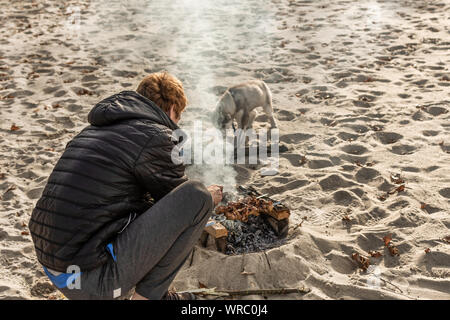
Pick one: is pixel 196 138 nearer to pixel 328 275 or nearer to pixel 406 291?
pixel 328 275

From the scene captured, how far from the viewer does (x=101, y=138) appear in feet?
7.34

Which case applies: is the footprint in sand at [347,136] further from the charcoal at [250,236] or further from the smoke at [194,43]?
the charcoal at [250,236]

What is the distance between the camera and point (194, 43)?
8969 millimetres

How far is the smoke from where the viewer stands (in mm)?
6266

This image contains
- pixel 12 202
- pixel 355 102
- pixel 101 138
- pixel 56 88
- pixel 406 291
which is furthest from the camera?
pixel 56 88

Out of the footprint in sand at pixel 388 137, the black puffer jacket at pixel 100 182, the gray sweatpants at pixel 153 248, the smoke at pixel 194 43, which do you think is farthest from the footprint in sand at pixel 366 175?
the black puffer jacket at pixel 100 182

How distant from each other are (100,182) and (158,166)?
1.21 ft

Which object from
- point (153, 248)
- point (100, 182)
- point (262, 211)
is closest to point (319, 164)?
point (262, 211)

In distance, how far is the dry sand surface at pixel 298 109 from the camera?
10.1ft

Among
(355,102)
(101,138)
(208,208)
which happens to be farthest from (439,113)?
(101,138)

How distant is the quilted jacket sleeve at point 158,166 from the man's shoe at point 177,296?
2.26 feet

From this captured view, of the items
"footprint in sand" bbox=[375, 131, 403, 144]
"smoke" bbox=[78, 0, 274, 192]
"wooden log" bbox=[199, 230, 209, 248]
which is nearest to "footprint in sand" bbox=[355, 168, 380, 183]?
"footprint in sand" bbox=[375, 131, 403, 144]

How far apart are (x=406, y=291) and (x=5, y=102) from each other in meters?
6.61

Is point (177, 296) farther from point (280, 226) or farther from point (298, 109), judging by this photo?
point (298, 109)
